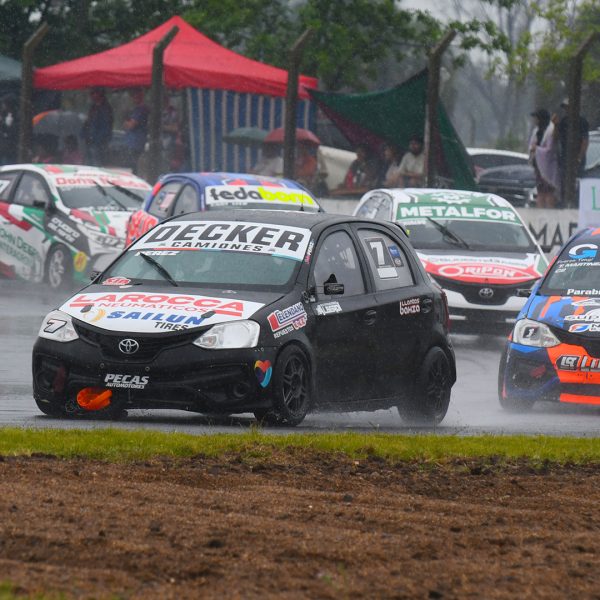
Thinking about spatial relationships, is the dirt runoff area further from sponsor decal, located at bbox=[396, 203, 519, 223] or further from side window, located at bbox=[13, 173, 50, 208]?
side window, located at bbox=[13, 173, 50, 208]

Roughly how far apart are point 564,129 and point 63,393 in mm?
14404

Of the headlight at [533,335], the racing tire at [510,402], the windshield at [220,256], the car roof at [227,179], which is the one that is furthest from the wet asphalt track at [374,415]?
the car roof at [227,179]

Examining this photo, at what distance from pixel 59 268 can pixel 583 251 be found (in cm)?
976

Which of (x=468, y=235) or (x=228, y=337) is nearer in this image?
(x=228, y=337)

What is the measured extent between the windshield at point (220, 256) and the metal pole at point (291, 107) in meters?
11.6

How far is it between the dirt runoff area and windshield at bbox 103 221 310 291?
2.80 metres

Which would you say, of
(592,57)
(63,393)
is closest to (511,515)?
(63,393)

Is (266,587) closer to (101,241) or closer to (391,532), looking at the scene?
(391,532)

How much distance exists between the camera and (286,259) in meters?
11.7

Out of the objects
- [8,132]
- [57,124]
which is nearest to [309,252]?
[8,132]

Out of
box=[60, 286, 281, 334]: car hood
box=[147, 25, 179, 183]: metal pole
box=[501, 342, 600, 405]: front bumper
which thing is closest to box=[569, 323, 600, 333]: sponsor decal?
box=[501, 342, 600, 405]: front bumper

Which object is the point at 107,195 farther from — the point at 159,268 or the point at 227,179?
the point at 159,268

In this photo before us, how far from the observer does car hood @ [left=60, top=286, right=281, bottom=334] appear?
35.3 ft

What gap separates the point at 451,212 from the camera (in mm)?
20625
